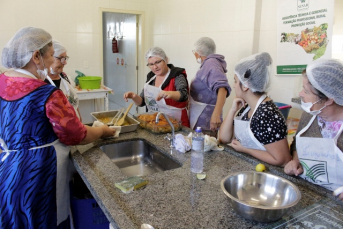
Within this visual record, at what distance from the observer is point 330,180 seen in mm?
1245

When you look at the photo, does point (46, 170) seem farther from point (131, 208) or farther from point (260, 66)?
point (260, 66)

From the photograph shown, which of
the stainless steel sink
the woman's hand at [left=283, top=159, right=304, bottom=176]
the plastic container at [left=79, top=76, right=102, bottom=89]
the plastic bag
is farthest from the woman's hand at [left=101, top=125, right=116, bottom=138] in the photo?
the plastic bag

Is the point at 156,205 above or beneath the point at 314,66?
beneath

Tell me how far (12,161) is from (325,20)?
8.42ft

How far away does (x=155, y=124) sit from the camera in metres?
2.02

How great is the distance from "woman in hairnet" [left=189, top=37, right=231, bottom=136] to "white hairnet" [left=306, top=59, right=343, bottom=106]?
1080 mm

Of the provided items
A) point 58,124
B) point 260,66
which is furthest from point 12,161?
point 260,66

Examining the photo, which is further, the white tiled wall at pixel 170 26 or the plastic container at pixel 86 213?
the white tiled wall at pixel 170 26

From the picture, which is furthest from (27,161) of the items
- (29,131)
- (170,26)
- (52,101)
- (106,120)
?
(170,26)

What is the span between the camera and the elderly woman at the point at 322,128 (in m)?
1.20

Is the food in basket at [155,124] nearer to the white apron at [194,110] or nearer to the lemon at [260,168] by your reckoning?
the white apron at [194,110]

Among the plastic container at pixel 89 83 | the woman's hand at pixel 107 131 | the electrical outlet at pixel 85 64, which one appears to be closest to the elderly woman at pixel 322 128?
the woman's hand at pixel 107 131

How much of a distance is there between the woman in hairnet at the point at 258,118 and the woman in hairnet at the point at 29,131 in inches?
36.0

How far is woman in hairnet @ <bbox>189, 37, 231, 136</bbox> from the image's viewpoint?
7.61 feet
